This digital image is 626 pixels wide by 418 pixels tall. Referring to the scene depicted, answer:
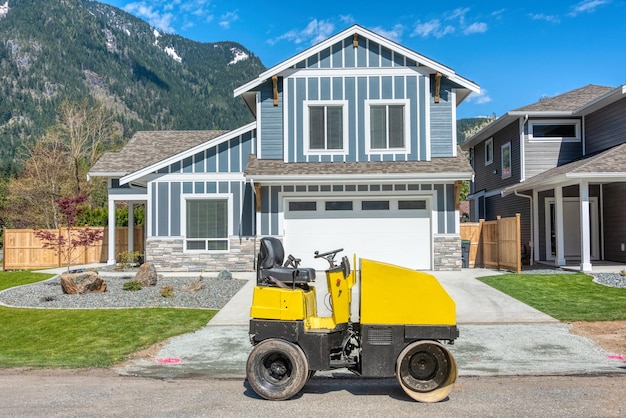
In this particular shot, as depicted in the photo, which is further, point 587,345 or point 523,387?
point 587,345

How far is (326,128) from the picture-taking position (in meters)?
16.5

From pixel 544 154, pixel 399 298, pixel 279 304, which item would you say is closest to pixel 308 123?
pixel 544 154

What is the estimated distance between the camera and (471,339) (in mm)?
8398

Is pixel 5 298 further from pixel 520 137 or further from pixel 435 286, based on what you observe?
pixel 520 137

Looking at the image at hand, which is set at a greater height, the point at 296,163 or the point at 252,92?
the point at 252,92

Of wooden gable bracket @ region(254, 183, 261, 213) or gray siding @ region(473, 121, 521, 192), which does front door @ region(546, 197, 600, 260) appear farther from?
wooden gable bracket @ region(254, 183, 261, 213)

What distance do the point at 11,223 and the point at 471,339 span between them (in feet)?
110

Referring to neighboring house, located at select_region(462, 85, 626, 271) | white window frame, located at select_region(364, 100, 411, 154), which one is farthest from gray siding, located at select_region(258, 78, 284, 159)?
neighboring house, located at select_region(462, 85, 626, 271)

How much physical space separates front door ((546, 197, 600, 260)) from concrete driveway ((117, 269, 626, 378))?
8998 mm

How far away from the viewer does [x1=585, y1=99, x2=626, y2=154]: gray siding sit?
16984mm

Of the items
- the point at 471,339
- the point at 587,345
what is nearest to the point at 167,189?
the point at 471,339

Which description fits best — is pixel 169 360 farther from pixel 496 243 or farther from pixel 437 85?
pixel 496 243

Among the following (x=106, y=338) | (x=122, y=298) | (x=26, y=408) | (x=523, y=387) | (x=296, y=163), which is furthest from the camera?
(x=296, y=163)

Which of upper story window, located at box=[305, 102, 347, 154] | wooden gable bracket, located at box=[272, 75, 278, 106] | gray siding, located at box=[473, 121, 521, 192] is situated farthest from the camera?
gray siding, located at box=[473, 121, 521, 192]
